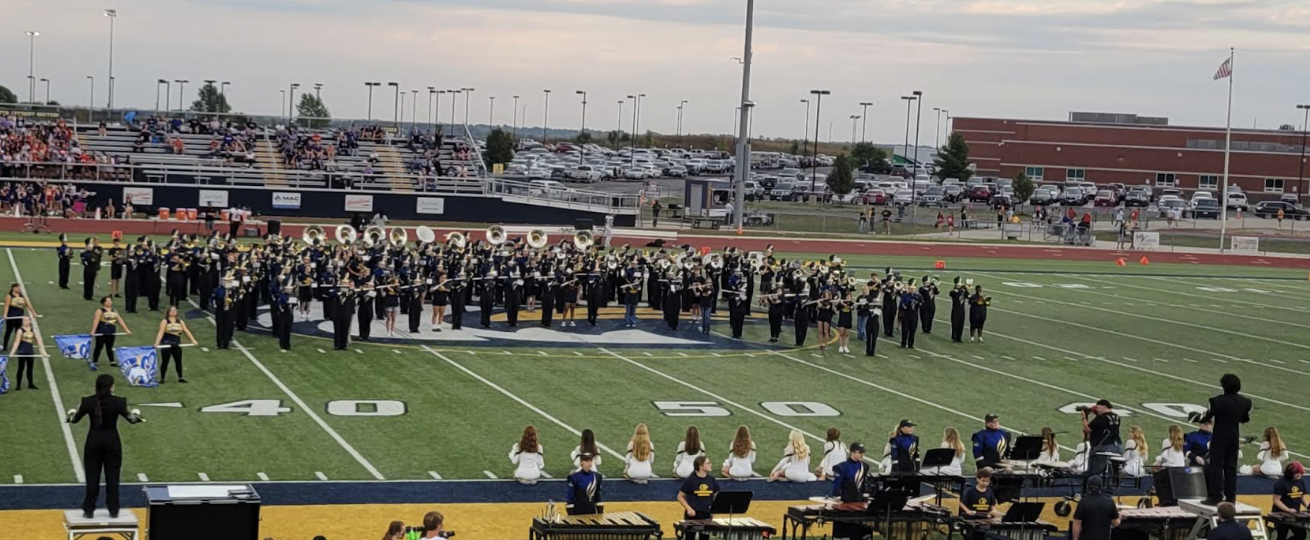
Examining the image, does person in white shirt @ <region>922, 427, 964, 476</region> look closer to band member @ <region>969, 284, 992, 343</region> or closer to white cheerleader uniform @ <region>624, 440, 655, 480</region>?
white cheerleader uniform @ <region>624, 440, 655, 480</region>

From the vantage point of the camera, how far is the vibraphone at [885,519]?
1362 cm

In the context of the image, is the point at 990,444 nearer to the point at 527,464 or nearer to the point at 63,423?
the point at 527,464

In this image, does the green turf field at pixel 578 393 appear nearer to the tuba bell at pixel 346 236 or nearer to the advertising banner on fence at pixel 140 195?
the tuba bell at pixel 346 236

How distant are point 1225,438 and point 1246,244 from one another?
4875 centimetres

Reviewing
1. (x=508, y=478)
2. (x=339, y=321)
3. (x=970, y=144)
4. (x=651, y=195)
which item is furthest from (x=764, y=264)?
(x=970, y=144)

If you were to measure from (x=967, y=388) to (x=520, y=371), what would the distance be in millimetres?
6837

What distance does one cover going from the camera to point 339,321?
78.1 feet

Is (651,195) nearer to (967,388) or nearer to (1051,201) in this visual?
(1051,201)

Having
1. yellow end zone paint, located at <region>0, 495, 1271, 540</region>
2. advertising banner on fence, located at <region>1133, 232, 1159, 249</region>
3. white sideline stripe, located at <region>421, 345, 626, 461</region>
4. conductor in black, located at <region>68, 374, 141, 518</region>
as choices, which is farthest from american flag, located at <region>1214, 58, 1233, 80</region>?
conductor in black, located at <region>68, 374, 141, 518</region>

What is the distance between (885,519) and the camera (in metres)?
13.7

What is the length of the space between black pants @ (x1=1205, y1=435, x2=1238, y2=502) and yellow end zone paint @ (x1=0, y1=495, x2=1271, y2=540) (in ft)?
7.24

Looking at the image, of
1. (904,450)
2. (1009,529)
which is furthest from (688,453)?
(1009,529)

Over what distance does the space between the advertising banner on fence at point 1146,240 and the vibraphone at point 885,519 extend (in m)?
45.9

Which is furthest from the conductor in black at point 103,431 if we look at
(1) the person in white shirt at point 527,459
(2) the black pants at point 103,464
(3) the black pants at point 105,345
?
(3) the black pants at point 105,345
